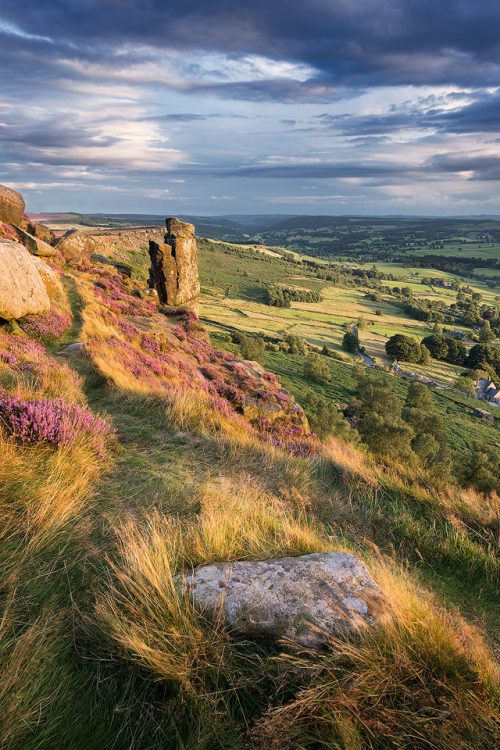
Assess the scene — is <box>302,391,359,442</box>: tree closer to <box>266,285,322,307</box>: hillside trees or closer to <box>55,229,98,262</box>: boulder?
<box>55,229,98,262</box>: boulder

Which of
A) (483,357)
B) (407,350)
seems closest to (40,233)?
(407,350)

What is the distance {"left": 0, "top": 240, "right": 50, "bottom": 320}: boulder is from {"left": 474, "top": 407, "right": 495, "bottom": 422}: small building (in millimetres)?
71790

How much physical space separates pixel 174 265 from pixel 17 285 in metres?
24.5

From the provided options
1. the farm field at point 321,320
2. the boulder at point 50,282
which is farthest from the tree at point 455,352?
the boulder at point 50,282

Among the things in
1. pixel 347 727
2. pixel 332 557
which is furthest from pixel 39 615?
pixel 332 557

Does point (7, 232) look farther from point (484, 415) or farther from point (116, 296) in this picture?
point (484, 415)

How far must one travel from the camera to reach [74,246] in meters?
32.4

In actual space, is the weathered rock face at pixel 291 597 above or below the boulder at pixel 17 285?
below

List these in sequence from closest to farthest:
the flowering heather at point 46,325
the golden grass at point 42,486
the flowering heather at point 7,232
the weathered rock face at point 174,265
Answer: the golden grass at point 42,486, the flowering heather at point 46,325, the flowering heather at point 7,232, the weathered rock face at point 174,265

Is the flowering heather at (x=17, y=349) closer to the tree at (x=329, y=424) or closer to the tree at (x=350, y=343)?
the tree at (x=329, y=424)

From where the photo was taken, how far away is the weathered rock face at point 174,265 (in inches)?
1419

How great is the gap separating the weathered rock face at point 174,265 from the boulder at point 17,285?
22437 millimetres

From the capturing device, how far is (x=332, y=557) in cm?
354

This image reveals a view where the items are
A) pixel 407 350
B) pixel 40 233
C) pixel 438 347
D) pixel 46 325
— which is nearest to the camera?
pixel 46 325
